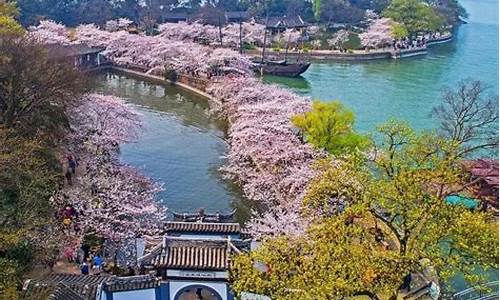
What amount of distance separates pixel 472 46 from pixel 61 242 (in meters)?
60.7

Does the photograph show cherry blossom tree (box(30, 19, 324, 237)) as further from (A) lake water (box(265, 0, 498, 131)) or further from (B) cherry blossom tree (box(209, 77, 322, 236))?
(A) lake water (box(265, 0, 498, 131))

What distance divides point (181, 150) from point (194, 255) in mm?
15812

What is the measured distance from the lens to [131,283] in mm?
13766

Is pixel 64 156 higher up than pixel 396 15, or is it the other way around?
pixel 396 15

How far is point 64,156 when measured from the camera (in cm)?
2500

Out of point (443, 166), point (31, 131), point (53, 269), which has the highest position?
point (443, 166)

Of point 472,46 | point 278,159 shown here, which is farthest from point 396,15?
point 278,159

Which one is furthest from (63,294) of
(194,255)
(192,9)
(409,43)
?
(192,9)

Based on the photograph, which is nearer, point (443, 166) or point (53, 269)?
point (443, 166)

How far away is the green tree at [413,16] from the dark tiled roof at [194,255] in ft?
181

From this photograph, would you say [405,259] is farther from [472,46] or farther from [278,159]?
[472,46]

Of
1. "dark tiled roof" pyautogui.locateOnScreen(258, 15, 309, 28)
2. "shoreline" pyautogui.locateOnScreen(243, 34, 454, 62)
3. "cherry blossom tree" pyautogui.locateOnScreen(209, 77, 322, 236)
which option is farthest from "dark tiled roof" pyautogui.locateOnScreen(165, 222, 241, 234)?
"dark tiled roof" pyautogui.locateOnScreen(258, 15, 309, 28)

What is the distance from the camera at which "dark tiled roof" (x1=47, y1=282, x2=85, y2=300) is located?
11.9 meters

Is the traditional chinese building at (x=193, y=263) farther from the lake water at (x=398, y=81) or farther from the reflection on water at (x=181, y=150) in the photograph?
the lake water at (x=398, y=81)
